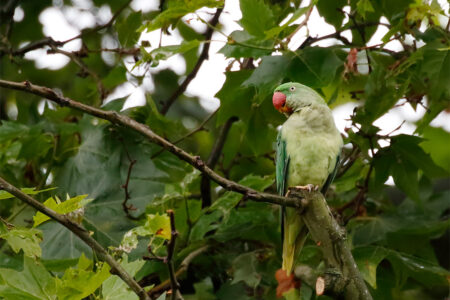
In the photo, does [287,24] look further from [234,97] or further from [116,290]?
[116,290]

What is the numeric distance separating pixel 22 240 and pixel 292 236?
1.59 m

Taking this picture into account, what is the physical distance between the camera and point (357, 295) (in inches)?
106

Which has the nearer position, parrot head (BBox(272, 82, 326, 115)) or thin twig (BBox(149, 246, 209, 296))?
parrot head (BBox(272, 82, 326, 115))

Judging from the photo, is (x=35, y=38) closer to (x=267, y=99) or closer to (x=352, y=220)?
(x=267, y=99)

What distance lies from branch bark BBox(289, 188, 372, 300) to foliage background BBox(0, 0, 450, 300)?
0.76 metres

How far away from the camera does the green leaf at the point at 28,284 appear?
2.38 metres

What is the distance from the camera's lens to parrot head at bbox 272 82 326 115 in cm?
354

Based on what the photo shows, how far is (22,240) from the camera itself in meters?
2.45

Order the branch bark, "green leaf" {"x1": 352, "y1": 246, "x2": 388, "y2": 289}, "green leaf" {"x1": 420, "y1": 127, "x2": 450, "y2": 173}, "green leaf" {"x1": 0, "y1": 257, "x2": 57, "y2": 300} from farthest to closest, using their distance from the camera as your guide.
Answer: "green leaf" {"x1": 420, "y1": 127, "x2": 450, "y2": 173} < "green leaf" {"x1": 352, "y1": 246, "x2": 388, "y2": 289} < the branch bark < "green leaf" {"x1": 0, "y1": 257, "x2": 57, "y2": 300}

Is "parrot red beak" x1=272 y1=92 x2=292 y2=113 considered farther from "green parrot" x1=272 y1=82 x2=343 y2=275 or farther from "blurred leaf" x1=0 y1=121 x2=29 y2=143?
"blurred leaf" x1=0 y1=121 x2=29 y2=143

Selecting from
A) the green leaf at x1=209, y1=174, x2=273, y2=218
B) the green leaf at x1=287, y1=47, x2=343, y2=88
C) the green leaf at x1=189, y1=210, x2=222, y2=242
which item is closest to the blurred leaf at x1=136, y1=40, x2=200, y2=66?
the green leaf at x1=287, y1=47, x2=343, y2=88

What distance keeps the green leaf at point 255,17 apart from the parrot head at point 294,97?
0.32 m

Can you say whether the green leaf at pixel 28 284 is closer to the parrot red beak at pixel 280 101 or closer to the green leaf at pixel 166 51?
the green leaf at pixel 166 51

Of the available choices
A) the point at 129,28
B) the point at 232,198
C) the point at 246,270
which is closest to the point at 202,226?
the point at 232,198
